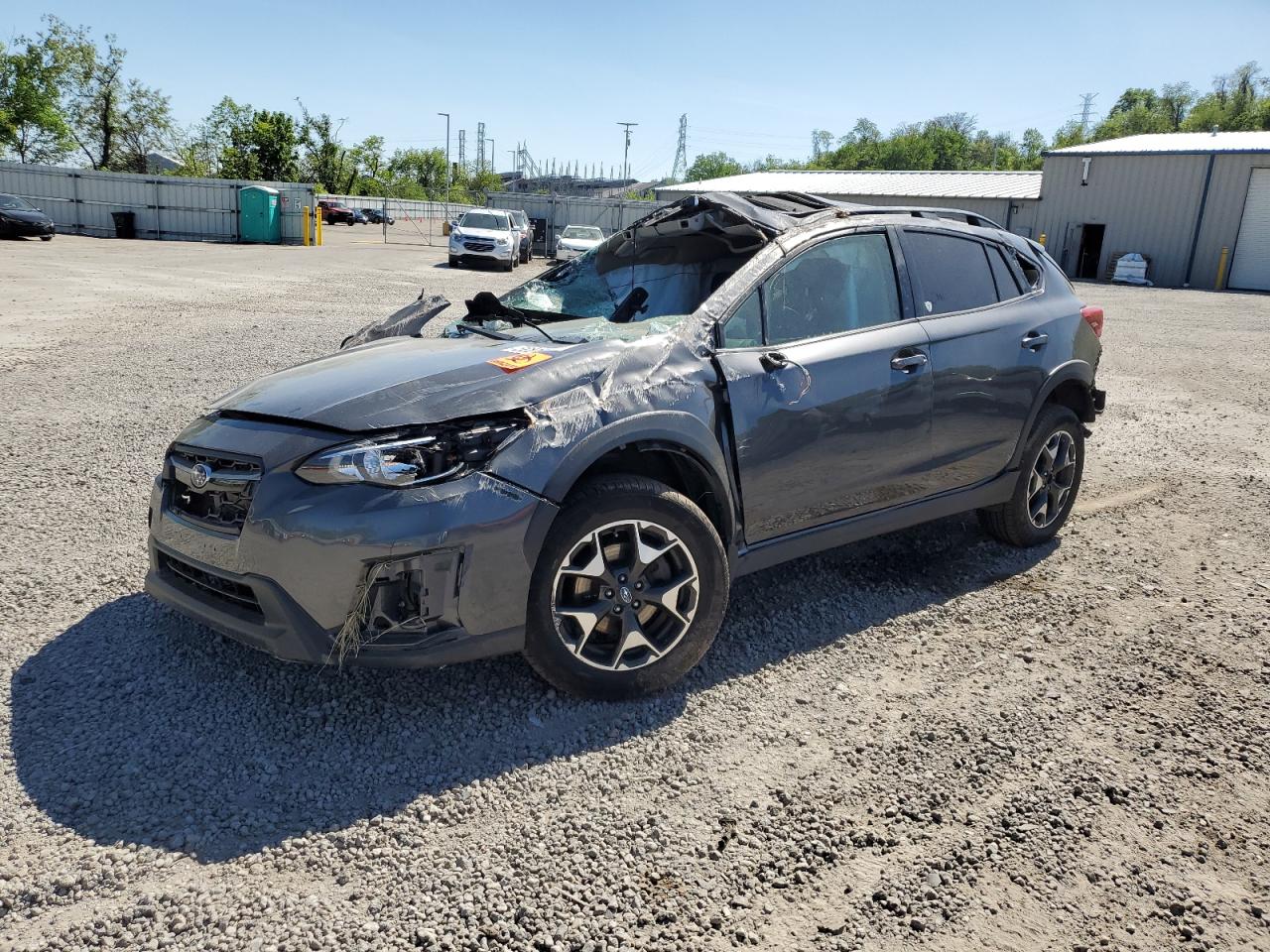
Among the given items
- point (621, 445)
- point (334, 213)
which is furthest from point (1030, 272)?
point (334, 213)

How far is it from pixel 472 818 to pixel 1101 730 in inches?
86.6

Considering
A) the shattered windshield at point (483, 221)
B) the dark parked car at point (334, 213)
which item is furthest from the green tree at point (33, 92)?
the shattered windshield at point (483, 221)

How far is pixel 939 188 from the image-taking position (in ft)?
149

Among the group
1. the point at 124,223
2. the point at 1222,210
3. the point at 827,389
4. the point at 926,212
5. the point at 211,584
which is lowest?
the point at 211,584

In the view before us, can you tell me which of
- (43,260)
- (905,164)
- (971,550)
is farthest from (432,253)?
(905,164)

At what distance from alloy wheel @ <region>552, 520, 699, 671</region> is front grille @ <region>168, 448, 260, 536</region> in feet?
3.45

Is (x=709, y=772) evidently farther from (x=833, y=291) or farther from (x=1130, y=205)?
(x=1130, y=205)

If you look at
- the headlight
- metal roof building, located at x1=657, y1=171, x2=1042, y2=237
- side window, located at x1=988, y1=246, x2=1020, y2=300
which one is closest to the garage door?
metal roof building, located at x1=657, y1=171, x2=1042, y2=237

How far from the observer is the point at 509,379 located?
10.4 ft

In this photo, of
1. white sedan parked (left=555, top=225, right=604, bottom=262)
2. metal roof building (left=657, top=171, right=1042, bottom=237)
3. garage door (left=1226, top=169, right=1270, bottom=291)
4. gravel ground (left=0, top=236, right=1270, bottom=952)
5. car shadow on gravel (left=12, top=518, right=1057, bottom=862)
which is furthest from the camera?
metal roof building (left=657, top=171, right=1042, bottom=237)

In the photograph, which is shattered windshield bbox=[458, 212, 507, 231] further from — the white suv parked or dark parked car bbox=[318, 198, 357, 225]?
dark parked car bbox=[318, 198, 357, 225]

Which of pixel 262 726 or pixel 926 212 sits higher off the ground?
pixel 926 212

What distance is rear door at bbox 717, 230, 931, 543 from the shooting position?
11.8 ft

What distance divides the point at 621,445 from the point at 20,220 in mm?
31870
